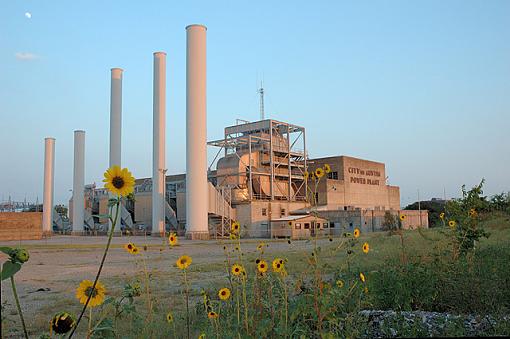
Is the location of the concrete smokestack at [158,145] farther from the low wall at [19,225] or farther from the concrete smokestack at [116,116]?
the low wall at [19,225]

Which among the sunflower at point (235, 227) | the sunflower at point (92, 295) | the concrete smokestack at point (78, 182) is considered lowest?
the sunflower at point (92, 295)

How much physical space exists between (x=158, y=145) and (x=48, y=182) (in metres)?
26.1

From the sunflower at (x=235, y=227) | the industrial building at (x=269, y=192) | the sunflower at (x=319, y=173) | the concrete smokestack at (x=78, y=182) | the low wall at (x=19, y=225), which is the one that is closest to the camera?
the sunflower at (x=319, y=173)

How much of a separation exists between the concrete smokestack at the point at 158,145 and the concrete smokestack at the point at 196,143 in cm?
781

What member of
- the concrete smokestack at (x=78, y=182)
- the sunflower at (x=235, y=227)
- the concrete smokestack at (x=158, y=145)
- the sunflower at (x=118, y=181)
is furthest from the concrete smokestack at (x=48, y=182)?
the sunflower at (x=118, y=181)

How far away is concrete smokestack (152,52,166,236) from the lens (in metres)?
55.8

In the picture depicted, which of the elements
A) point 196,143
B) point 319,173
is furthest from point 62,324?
point 196,143

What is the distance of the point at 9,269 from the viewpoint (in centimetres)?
213

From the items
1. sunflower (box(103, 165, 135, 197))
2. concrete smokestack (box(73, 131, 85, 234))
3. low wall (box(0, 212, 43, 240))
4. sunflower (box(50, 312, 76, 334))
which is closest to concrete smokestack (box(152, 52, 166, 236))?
low wall (box(0, 212, 43, 240))

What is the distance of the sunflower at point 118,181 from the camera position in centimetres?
267

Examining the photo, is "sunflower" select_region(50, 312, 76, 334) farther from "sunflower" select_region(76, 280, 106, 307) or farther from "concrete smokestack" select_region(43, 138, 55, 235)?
"concrete smokestack" select_region(43, 138, 55, 235)

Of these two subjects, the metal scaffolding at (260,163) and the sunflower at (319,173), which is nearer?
the sunflower at (319,173)

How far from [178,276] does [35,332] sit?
692 cm

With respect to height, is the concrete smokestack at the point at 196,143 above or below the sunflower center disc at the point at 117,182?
above
